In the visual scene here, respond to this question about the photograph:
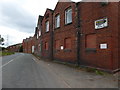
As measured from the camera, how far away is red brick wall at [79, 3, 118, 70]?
890 cm

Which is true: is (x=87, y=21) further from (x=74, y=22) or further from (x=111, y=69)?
(x=111, y=69)

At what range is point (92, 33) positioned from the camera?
34.4 feet

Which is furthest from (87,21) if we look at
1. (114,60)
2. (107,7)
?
(114,60)

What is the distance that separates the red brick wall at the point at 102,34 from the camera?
29.2 ft

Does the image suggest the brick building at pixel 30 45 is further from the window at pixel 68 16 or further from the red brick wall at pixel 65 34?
the window at pixel 68 16

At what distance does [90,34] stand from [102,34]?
1444 mm

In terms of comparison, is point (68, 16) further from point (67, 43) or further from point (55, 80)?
point (55, 80)

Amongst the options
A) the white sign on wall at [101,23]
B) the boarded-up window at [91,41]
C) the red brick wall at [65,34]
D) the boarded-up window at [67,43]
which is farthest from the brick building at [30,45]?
the white sign on wall at [101,23]

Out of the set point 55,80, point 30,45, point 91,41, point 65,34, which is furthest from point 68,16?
point 30,45

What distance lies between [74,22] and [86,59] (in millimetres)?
4366

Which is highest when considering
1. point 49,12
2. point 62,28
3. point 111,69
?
point 49,12

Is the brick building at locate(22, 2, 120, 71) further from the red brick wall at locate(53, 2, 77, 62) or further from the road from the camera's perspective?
the road

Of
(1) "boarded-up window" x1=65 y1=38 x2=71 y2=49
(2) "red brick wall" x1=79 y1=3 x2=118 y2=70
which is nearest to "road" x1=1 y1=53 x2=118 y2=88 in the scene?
(2) "red brick wall" x1=79 y1=3 x2=118 y2=70

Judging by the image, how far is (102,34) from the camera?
948 cm
